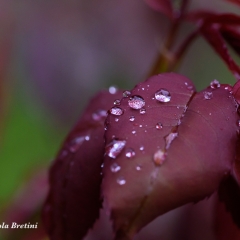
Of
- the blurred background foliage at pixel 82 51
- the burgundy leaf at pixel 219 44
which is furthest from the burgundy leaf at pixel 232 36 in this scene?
the blurred background foliage at pixel 82 51

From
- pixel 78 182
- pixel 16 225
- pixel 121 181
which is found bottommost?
pixel 16 225

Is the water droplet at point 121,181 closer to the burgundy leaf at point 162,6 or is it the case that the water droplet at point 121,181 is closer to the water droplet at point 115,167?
the water droplet at point 115,167

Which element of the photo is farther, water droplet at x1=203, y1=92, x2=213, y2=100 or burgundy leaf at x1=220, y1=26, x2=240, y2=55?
burgundy leaf at x1=220, y1=26, x2=240, y2=55

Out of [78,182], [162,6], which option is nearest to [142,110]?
[78,182]

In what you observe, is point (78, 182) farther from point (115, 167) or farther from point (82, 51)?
point (82, 51)

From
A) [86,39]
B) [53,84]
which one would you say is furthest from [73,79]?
[86,39]

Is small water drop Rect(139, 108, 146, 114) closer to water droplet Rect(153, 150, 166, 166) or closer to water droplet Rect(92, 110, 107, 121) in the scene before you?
water droplet Rect(153, 150, 166, 166)

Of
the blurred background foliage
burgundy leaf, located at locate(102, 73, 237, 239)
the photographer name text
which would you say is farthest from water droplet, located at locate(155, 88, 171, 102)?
the blurred background foliage
